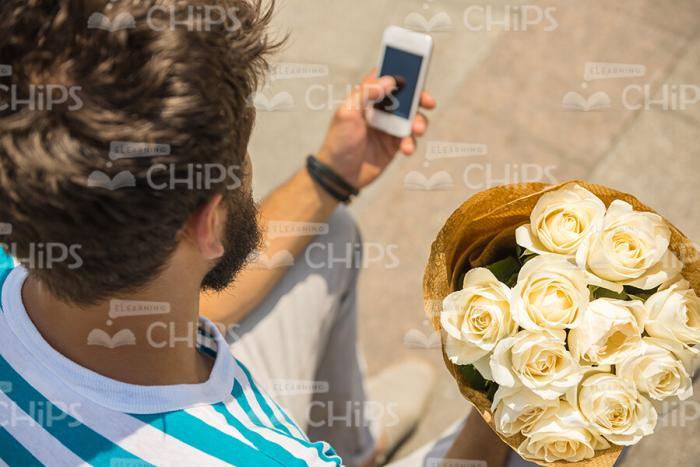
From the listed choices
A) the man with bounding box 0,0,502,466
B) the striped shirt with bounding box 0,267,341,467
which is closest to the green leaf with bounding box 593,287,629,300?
the man with bounding box 0,0,502,466

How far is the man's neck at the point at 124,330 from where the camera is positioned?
4.44ft

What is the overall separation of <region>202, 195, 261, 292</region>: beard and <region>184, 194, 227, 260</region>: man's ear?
6 cm

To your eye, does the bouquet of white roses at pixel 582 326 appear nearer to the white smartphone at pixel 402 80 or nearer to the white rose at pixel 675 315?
the white rose at pixel 675 315

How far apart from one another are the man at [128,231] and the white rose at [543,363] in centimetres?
45

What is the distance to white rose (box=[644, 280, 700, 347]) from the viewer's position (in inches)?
52.3

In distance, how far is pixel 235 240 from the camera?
152 centimetres

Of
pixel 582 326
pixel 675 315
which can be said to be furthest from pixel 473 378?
pixel 675 315

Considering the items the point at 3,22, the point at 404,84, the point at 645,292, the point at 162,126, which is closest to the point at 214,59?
the point at 162,126

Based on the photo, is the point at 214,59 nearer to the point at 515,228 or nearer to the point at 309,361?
the point at 515,228

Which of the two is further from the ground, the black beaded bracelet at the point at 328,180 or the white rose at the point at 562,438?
the black beaded bracelet at the point at 328,180

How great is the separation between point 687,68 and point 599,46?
38cm

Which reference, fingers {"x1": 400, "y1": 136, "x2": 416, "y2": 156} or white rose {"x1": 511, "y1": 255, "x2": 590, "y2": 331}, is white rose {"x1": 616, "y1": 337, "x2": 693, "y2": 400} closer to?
white rose {"x1": 511, "y1": 255, "x2": 590, "y2": 331}

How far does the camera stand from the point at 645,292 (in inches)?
56.8

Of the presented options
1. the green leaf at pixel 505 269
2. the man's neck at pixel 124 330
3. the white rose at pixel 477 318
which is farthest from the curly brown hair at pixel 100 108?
the green leaf at pixel 505 269
